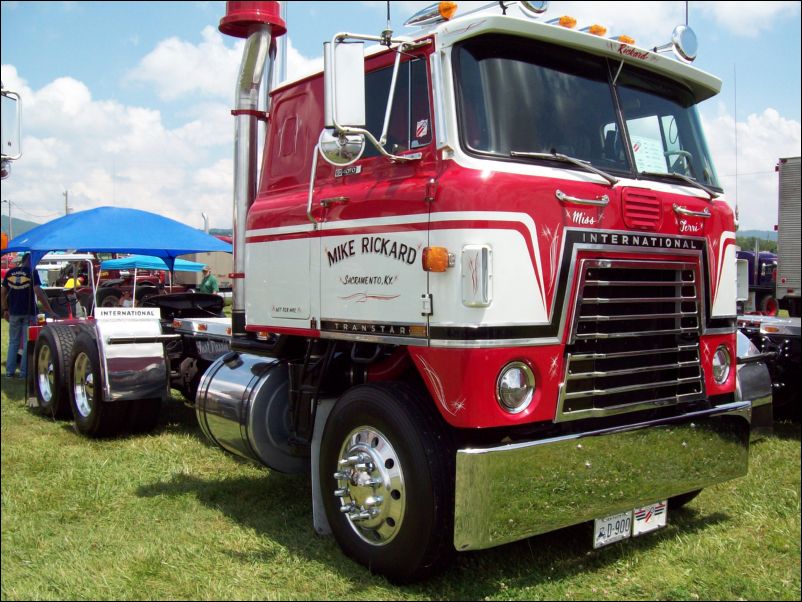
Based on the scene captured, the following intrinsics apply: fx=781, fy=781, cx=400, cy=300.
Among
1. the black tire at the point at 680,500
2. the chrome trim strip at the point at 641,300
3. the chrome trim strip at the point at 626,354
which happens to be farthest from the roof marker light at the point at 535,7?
the black tire at the point at 680,500

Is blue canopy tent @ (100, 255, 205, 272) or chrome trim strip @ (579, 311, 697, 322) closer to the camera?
chrome trim strip @ (579, 311, 697, 322)

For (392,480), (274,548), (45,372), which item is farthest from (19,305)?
(392,480)

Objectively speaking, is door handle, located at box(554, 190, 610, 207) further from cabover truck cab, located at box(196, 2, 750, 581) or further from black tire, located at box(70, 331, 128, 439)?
black tire, located at box(70, 331, 128, 439)

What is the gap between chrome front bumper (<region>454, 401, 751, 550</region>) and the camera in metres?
3.69

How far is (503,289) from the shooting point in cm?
385

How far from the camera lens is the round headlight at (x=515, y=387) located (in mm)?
3865

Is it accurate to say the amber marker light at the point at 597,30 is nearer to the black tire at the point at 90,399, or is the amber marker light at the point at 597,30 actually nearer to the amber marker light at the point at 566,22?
the amber marker light at the point at 566,22

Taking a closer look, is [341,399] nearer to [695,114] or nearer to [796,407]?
[695,114]

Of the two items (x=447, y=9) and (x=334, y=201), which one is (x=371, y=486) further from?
(x=447, y=9)

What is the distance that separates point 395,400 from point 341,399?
1.73 ft

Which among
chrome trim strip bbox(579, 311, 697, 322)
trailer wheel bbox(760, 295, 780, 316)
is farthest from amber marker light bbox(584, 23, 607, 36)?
trailer wheel bbox(760, 295, 780, 316)

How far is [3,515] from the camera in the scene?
18.1 feet

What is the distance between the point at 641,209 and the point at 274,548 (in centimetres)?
297

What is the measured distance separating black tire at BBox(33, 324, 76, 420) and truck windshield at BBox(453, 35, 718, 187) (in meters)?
6.23
